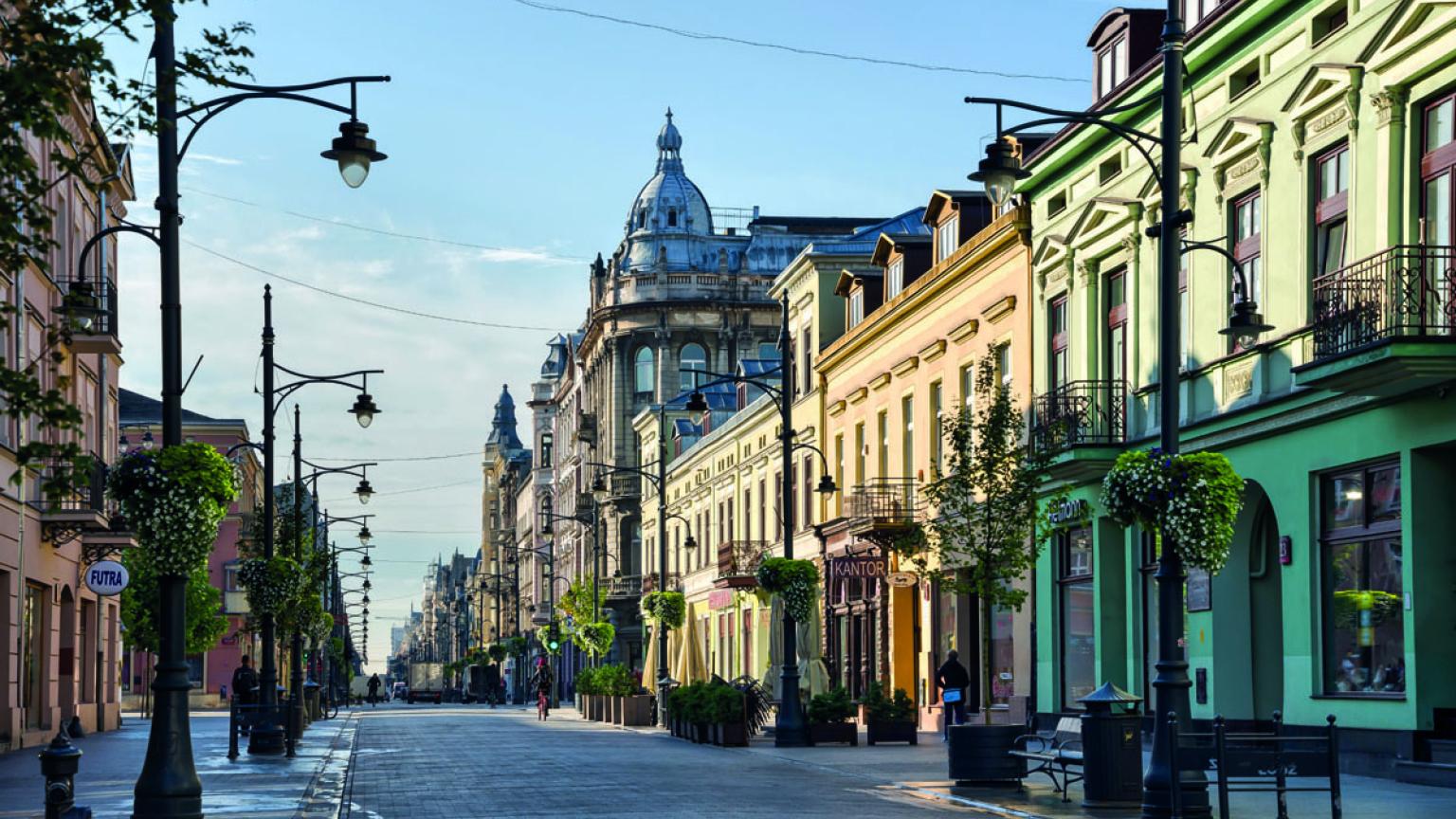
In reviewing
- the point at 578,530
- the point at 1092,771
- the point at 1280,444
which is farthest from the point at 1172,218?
the point at 578,530

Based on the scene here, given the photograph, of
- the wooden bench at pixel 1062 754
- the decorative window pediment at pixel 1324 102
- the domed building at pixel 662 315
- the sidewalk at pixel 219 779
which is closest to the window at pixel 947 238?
the sidewalk at pixel 219 779

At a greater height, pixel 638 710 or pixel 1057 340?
pixel 1057 340

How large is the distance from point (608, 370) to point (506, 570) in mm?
81169

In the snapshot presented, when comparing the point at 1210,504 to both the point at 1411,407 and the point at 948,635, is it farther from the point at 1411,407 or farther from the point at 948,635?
the point at 948,635

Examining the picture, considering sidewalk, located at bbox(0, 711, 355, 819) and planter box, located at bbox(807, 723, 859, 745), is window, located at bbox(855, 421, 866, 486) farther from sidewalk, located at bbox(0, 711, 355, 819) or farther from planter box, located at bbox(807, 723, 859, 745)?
sidewalk, located at bbox(0, 711, 355, 819)

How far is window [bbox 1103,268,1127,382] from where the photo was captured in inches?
1240

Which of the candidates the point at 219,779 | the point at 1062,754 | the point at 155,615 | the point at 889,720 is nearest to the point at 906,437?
the point at 889,720

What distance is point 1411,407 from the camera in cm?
2233

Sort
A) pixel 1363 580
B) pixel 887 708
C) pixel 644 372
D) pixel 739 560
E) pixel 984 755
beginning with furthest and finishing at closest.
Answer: pixel 644 372
pixel 739 560
pixel 887 708
pixel 1363 580
pixel 984 755

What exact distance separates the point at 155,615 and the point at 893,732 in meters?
37.4

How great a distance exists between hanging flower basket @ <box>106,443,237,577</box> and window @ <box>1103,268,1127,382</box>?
1791 cm

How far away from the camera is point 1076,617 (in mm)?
33938

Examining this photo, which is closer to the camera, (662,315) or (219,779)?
(219,779)

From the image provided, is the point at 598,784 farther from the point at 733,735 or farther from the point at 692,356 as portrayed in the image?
the point at 692,356
